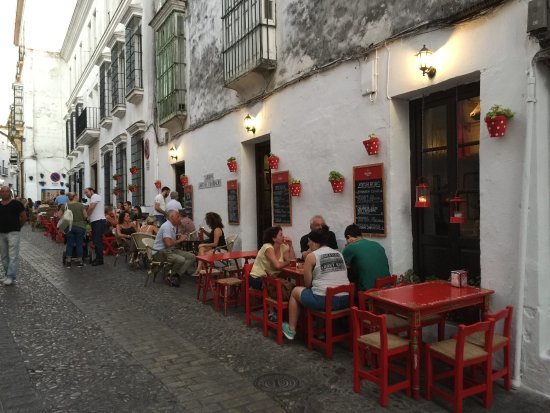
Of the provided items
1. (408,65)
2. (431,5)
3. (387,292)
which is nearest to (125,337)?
(387,292)

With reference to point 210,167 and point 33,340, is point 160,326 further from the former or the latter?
point 210,167

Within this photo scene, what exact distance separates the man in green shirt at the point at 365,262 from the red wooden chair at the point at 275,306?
0.82 m

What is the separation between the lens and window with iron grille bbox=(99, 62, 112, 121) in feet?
58.3

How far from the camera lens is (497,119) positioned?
4.00 metres

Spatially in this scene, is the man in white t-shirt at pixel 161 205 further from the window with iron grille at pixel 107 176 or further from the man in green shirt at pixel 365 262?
the window with iron grille at pixel 107 176

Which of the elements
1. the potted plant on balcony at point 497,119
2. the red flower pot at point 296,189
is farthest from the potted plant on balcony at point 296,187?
the potted plant on balcony at point 497,119

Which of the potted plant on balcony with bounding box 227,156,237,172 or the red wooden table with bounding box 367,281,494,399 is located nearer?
the red wooden table with bounding box 367,281,494,399

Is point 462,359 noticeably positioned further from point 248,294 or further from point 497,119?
point 248,294

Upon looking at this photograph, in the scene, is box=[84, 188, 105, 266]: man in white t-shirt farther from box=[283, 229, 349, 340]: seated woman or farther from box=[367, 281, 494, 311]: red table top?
box=[367, 281, 494, 311]: red table top

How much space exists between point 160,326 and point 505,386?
150 inches

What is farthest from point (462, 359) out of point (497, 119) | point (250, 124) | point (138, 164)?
point (138, 164)

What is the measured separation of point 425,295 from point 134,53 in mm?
12845

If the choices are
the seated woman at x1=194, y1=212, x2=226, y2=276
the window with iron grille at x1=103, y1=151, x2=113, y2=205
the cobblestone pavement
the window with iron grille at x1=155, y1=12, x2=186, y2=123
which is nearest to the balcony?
the window with iron grille at x1=103, y1=151, x2=113, y2=205

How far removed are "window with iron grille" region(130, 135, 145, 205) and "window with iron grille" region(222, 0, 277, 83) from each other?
21.5 ft
